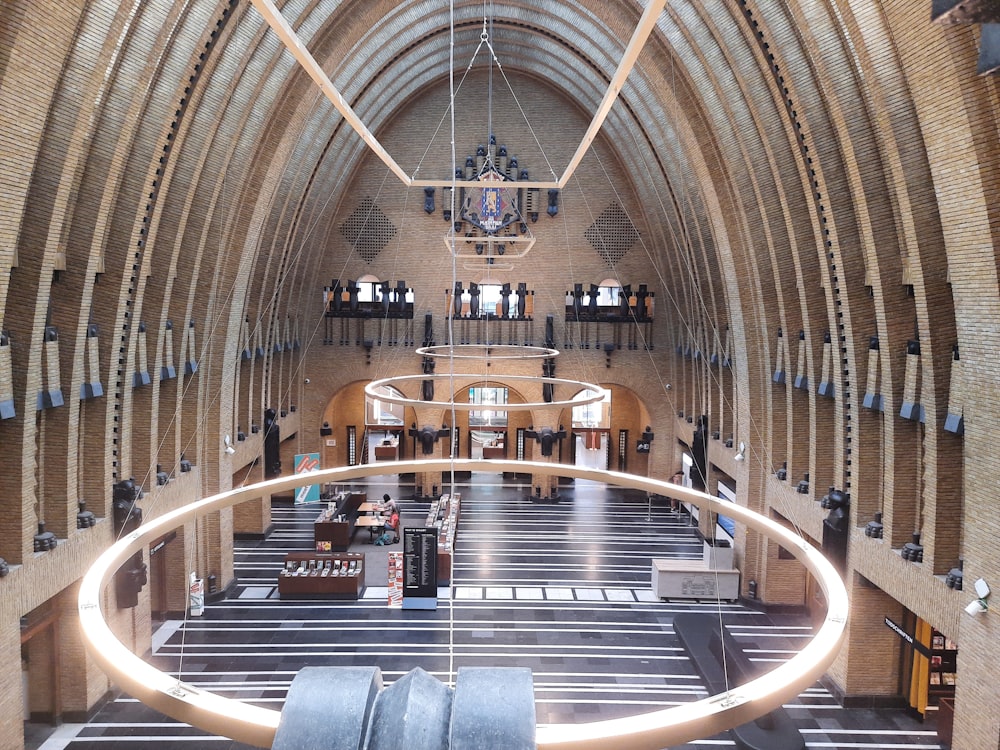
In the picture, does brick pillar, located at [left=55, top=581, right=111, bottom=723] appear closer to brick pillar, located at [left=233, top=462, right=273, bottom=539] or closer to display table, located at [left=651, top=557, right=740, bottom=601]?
brick pillar, located at [left=233, top=462, right=273, bottom=539]

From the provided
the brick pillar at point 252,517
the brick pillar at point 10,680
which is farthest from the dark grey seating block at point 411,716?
the brick pillar at point 252,517

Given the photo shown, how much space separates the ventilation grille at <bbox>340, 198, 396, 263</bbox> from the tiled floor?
37.2ft

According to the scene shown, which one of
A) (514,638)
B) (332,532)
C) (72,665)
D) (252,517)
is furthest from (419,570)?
(252,517)

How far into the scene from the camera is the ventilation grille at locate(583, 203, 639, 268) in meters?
29.0

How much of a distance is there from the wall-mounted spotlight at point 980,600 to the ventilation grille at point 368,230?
76.5 ft

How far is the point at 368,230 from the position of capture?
28859mm

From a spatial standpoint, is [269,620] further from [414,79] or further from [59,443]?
[414,79]

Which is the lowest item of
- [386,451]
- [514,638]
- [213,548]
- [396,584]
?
[514,638]

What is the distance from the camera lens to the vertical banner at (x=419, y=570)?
17953mm

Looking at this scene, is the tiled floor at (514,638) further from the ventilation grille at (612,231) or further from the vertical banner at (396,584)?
the ventilation grille at (612,231)

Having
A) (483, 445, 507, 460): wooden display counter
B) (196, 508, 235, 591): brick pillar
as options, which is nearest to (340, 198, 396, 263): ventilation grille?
(483, 445, 507, 460): wooden display counter

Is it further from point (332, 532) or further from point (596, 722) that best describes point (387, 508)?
point (596, 722)

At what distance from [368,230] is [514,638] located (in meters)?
18.0

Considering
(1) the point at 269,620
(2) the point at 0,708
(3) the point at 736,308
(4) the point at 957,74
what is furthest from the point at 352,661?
(4) the point at 957,74
